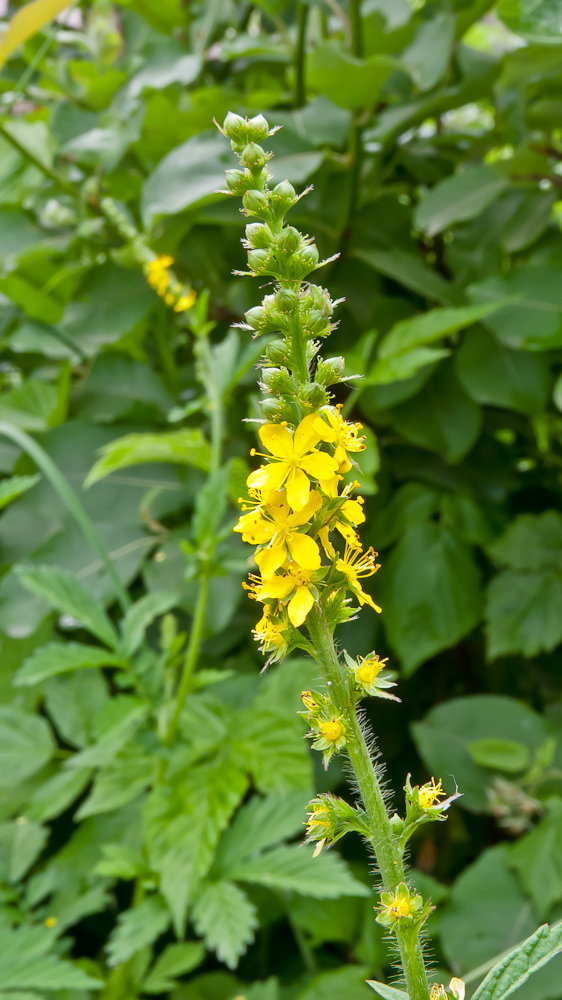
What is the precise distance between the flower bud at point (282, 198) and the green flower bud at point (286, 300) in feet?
0.16

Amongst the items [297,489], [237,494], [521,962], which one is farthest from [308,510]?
[237,494]

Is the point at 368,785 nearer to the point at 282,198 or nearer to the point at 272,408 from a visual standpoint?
the point at 272,408

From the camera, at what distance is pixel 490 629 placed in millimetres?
1215

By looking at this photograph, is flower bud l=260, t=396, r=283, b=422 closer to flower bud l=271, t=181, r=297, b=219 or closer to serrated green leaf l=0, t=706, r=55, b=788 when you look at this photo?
flower bud l=271, t=181, r=297, b=219

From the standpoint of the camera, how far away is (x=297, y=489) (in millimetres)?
367

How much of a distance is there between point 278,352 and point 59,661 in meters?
0.64

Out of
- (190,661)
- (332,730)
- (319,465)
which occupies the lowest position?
(190,661)

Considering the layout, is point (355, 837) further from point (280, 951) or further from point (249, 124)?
point (249, 124)

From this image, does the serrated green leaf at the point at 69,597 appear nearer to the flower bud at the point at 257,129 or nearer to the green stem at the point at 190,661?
the green stem at the point at 190,661

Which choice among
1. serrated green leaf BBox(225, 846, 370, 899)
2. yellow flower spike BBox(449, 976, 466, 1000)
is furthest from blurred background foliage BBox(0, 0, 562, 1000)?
yellow flower spike BBox(449, 976, 466, 1000)

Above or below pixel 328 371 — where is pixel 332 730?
below

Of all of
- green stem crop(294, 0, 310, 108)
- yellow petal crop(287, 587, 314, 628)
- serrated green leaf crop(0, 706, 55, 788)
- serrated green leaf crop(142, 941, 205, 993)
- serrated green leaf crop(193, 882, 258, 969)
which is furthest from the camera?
green stem crop(294, 0, 310, 108)

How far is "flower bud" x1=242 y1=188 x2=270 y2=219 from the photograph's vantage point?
39 cm

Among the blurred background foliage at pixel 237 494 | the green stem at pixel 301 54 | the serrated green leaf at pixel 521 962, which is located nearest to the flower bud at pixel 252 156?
the serrated green leaf at pixel 521 962
